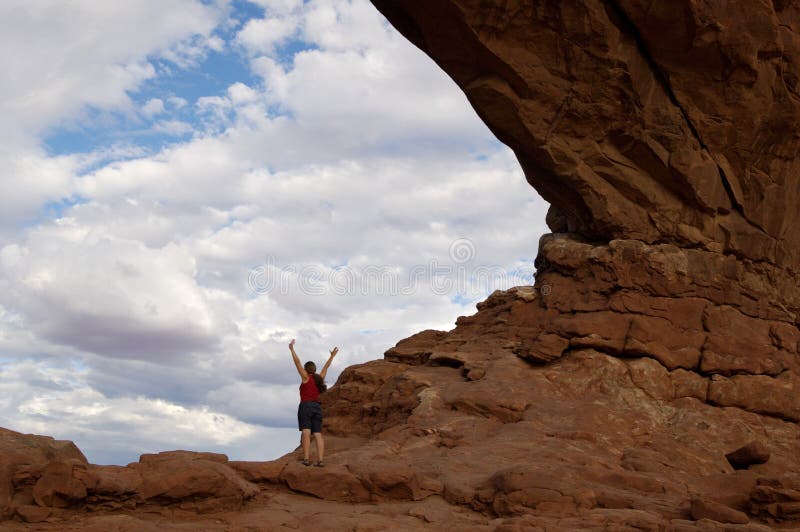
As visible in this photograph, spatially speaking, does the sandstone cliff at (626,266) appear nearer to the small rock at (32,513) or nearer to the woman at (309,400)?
the woman at (309,400)

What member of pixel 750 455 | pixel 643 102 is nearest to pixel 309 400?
pixel 750 455

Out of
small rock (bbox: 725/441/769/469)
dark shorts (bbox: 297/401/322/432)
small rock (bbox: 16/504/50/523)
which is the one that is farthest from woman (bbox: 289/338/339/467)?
small rock (bbox: 725/441/769/469)

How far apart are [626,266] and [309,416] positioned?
920 cm

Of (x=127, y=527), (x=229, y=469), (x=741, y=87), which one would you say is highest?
(x=741, y=87)

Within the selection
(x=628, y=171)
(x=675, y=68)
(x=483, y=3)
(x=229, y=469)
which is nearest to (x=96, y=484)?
(x=229, y=469)

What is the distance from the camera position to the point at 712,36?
1738 cm

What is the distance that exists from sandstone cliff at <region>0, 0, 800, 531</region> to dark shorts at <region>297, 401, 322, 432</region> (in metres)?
0.67

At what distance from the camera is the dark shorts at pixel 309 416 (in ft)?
42.7

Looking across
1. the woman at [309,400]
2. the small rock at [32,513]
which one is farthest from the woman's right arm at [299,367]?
the small rock at [32,513]

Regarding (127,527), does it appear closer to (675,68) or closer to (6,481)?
(6,481)

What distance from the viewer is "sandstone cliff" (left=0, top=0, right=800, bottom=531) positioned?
1515 centimetres

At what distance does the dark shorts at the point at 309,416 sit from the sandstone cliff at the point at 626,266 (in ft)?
2.20

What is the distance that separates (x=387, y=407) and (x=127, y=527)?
852 centimetres

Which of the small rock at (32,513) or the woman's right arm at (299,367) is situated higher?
the woman's right arm at (299,367)
